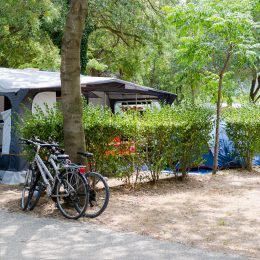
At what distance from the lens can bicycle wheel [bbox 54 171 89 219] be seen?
616 cm

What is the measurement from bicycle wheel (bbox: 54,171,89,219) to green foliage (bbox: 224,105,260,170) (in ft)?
18.6

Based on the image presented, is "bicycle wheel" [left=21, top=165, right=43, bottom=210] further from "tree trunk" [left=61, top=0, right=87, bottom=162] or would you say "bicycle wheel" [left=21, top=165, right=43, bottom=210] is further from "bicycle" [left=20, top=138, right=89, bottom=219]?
"tree trunk" [left=61, top=0, right=87, bottom=162]

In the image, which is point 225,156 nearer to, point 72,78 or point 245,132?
point 245,132

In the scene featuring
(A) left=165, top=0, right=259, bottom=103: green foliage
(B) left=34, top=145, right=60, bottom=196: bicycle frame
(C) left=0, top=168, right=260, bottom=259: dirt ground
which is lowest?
(C) left=0, top=168, right=260, bottom=259: dirt ground

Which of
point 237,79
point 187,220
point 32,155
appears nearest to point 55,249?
point 187,220

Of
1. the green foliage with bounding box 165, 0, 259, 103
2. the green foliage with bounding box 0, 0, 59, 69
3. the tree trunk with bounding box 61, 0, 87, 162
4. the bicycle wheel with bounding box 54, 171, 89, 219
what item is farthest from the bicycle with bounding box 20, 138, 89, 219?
the green foliage with bounding box 0, 0, 59, 69

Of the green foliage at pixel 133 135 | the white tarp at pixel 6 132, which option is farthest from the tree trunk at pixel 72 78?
the white tarp at pixel 6 132

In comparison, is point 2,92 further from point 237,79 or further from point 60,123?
point 237,79

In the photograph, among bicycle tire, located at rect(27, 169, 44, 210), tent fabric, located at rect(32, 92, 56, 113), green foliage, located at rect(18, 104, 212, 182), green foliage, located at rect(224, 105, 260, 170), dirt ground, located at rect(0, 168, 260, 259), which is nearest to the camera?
dirt ground, located at rect(0, 168, 260, 259)

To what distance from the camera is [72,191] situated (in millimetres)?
6207

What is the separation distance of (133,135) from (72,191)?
2267 mm

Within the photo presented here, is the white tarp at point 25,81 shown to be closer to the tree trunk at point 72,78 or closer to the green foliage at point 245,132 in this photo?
the tree trunk at point 72,78

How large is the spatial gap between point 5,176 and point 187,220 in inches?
178

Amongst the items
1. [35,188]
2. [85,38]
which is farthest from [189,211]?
[85,38]
